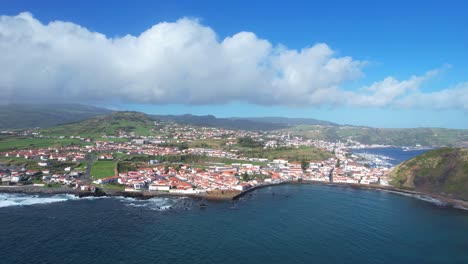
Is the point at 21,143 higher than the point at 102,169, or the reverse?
the point at 21,143

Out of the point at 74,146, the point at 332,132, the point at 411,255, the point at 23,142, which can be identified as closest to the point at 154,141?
the point at 74,146

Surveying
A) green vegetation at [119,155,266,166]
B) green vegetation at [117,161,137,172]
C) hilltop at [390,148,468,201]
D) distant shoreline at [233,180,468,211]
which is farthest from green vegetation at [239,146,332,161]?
green vegetation at [117,161,137,172]

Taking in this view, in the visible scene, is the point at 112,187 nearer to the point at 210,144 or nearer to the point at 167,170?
the point at 167,170

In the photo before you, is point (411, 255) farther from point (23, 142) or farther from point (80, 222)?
point (23, 142)

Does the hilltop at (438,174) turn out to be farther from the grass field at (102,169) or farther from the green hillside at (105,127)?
the green hillside at (105,127)

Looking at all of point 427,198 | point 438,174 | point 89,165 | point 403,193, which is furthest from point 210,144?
point 427,198

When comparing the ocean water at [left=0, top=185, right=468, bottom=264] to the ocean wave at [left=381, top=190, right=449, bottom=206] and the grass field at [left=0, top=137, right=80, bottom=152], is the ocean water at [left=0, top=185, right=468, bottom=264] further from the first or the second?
the grass field at [left=0, top=137, right=80, bottom=152]

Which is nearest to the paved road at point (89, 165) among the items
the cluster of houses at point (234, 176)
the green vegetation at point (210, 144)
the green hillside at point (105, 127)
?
the cluster of houses at point (234, 176)
